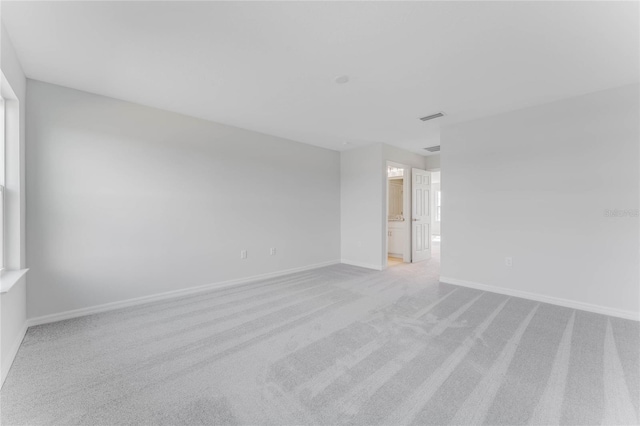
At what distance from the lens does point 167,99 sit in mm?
3066

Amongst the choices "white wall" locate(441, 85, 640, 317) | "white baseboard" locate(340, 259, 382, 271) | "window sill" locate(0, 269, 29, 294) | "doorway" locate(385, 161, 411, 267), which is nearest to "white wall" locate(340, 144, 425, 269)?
"white baseboard" locate(340, 259, 382, 271)

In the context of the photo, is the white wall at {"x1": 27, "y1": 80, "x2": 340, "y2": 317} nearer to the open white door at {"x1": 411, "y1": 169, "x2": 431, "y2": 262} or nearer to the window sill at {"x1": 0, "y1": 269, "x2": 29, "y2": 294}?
the window sill at {"x1": 0, "y1": 269, "x2": 29, "y2": 294}

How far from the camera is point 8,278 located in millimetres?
1992

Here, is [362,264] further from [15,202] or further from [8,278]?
[15,202]

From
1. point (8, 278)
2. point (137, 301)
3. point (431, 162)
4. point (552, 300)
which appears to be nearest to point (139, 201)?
point (137, 301)

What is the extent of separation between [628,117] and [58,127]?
6.13 m

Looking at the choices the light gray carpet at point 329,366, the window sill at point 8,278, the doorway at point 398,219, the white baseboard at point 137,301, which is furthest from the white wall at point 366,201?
the window sill at point 8,278

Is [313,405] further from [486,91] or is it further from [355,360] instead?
[486,91]

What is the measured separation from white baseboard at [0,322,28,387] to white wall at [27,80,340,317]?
0.33m

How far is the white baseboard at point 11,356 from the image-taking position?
1.77 m

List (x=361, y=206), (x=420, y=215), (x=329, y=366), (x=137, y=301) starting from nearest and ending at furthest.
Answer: (x=329, y=366)
(x=137, y=301)
(x=361, y=206)
(x=420, y=215)

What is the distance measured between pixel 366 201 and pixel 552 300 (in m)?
3.14

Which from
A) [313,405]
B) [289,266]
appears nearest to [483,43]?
[313,405]

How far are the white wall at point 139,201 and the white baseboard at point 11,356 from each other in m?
0.33
